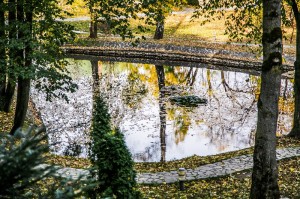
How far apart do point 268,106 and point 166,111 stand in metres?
15.2

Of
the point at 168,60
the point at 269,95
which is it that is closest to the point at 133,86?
the point at 168,60

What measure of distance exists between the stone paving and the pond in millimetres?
4534

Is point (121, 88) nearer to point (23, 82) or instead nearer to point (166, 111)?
point (166, 111)

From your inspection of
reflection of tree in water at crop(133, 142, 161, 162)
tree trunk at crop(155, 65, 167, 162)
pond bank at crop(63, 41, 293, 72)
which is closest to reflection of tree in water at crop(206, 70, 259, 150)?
pond bank at crop(63, 41, 293, 72)

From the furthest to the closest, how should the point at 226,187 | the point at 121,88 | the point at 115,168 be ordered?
the point at 121,88
the point at 226,187
the point at 115,168

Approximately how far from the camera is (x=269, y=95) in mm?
9406

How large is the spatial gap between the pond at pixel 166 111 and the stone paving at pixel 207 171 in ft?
14.9

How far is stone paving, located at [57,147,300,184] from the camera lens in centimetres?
1285

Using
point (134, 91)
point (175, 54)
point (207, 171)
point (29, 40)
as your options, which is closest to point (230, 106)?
A: point (134, 91)

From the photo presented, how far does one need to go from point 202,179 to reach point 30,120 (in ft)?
35.1

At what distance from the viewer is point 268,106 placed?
945 cm

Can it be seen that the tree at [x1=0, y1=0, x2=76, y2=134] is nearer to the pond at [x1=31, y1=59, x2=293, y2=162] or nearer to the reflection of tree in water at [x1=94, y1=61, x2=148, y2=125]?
the pond at [x1=31, y1=59, x2=293, y2=162]

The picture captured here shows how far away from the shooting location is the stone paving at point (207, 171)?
12.9m

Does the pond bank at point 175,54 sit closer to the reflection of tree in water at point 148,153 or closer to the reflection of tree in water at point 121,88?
the reflection of tree in water at point 121,88
